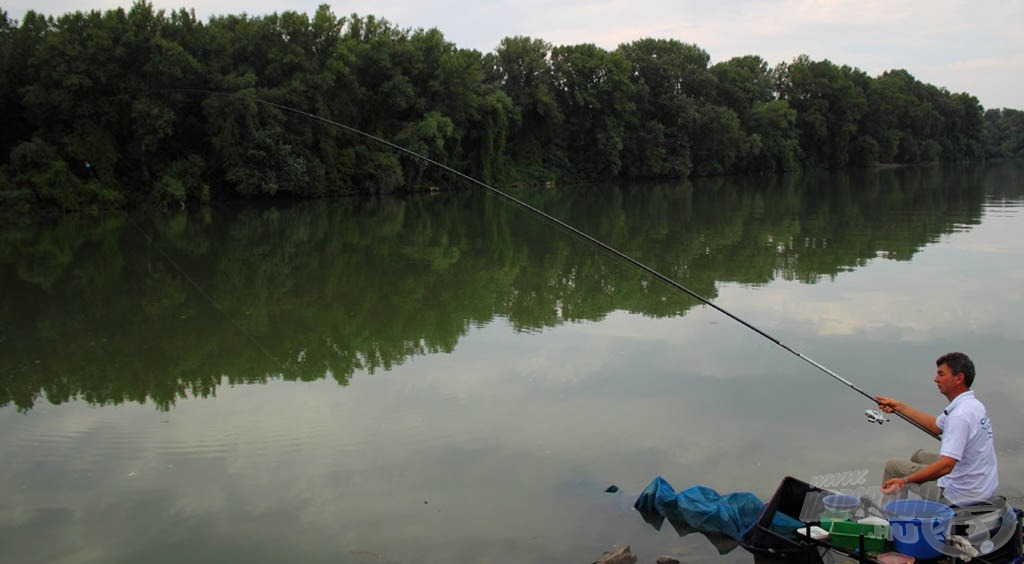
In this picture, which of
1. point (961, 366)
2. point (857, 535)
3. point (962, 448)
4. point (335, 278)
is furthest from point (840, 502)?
point (335, 278)

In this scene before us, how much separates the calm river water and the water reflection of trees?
0.27 ft

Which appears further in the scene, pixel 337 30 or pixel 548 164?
pixel 548 164

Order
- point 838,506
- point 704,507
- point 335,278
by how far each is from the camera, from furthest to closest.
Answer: point 335,278
point 704,507
point 838,506

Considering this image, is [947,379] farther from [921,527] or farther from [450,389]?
[450,389]

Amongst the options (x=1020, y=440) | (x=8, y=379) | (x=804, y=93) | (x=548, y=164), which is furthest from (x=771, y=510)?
(x=804, y=93)

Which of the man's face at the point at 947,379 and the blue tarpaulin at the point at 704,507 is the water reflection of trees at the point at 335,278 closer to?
the blue tarpaulin at the point at 704,507

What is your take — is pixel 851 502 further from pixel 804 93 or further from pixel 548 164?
pixel 804 93

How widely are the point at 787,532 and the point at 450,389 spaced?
415 cm

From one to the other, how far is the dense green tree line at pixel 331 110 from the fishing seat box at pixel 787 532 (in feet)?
37.6

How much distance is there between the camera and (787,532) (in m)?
4.93

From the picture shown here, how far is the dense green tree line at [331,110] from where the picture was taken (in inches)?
1211

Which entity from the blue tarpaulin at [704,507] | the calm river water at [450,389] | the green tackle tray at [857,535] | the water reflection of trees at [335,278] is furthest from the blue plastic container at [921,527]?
the water reflection of trees at [335,278]

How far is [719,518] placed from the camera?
208 inches

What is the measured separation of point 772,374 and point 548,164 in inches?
1762
